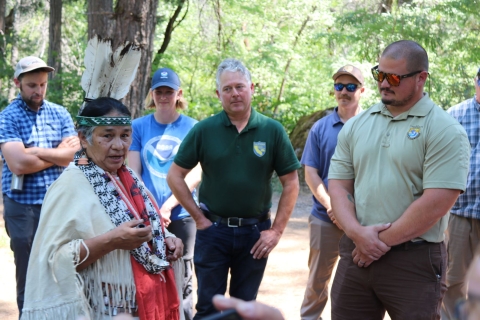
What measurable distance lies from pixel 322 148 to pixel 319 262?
1.04 metres

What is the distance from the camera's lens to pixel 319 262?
5.40 metres

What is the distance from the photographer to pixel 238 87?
4527mm

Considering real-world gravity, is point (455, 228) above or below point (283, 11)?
below

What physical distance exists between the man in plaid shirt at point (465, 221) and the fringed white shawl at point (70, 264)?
121 inches

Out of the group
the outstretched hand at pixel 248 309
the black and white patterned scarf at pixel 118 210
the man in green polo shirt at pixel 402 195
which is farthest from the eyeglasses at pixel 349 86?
Result: the outstretched hand at pixel 248 309

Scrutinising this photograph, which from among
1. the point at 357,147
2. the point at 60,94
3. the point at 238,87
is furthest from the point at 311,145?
the point at 60,94

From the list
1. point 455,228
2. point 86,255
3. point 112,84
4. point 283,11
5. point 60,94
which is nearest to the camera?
point 86,255

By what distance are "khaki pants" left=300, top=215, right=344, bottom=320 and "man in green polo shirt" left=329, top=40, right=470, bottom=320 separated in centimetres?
146

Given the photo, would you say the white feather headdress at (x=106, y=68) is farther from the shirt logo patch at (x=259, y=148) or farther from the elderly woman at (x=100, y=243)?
the shirt logo patch at (x=259, y=148)

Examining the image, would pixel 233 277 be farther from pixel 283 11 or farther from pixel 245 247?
pixel 283 11

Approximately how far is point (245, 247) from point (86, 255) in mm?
1752

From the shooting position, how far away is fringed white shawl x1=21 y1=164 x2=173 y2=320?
301 cm

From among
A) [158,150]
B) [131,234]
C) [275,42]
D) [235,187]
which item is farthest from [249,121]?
[275,42]

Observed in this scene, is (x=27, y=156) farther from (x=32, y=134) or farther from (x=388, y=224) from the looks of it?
(x=388, y=224)
